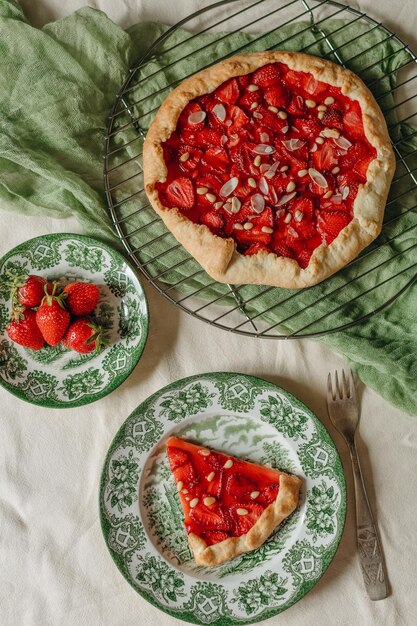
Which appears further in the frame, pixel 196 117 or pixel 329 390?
pixel 329 390

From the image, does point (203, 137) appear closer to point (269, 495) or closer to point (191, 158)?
point (191, 158)

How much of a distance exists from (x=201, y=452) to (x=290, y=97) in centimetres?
150

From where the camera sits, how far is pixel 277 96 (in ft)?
9.16

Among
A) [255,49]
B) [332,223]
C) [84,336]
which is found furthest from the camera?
[255,49]

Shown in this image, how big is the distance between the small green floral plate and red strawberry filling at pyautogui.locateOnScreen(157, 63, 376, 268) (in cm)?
41

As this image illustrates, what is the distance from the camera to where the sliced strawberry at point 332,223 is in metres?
2.73

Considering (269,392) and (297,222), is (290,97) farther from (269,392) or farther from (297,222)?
(269,392)

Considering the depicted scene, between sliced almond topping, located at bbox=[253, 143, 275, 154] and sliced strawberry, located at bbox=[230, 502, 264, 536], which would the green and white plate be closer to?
sliced strawberry, located at bbox=[230, 502, 264, 536]

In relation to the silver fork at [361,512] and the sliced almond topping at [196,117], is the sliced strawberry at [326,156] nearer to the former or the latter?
the sliced almond topping at [196,117]

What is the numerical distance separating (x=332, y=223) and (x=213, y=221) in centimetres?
47

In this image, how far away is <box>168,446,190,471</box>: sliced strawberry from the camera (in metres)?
2.86

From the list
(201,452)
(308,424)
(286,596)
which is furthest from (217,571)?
(308,424)

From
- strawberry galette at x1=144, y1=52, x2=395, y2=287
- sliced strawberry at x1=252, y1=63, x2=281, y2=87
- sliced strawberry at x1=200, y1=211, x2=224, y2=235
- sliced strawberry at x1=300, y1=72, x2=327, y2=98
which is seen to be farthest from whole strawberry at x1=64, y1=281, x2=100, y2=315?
sliced strawberry at x1=300, y1=72, x2=327, y2=98

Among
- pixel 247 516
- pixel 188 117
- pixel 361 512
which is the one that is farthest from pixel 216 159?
pixel 361 512
